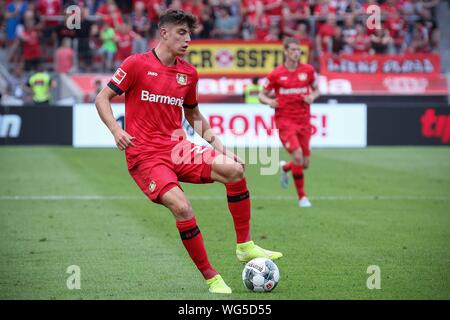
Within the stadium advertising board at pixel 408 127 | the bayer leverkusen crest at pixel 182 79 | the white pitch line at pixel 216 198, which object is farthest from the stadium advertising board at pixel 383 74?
Answer: the bayer leverkusen crest at pixel 182 79

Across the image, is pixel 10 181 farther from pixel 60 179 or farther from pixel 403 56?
→ pixel 403 56

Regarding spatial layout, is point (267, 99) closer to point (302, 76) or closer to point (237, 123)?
point (302, 76)

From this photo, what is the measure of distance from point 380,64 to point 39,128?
10832 mm

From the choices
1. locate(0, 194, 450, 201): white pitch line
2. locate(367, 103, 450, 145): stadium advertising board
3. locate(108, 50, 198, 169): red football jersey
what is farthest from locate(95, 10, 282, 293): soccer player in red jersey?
locate(367, 103, 450, 145): stadium advertising board

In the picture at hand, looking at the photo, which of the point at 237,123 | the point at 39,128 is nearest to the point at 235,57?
the point at 237,123

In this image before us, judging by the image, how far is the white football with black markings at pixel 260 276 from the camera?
24.6 feet

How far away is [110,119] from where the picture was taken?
7695 mm

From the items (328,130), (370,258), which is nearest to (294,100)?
(370,258)

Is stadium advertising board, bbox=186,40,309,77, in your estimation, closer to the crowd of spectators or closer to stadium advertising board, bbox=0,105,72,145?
the crowd of spectators

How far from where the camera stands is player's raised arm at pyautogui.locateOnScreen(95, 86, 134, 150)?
24.6 feet

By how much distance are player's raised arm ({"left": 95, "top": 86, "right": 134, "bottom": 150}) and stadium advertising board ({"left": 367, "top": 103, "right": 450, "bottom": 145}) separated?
18.0m

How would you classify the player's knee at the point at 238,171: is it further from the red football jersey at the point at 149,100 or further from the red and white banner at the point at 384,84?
the red and white banner at the point at 384,84

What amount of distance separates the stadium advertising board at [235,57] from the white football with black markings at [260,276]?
20.9 m

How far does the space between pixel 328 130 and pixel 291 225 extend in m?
13.4
